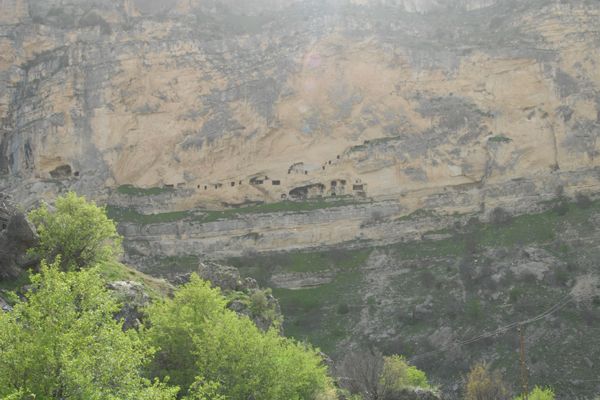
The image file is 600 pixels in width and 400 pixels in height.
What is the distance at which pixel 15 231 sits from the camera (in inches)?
949

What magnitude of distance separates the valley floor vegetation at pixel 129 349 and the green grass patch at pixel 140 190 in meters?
35.2

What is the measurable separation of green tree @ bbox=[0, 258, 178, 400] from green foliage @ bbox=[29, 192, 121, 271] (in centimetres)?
909

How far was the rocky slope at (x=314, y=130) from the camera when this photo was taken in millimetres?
60062

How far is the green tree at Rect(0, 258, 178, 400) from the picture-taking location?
44.4ft

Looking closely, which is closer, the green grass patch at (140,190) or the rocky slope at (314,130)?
the rocky slope at (314,130)

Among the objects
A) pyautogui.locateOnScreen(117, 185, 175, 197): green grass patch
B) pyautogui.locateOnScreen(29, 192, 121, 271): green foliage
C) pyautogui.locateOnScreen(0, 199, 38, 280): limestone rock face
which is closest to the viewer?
pyautogui.locateOnScreen(0, 199, 38, 280): limestone rock face

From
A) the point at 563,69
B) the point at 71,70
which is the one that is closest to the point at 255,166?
the point at 71,70

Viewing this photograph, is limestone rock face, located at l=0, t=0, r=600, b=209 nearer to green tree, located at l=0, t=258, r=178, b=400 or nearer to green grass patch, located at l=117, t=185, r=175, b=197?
green grass patch, located at l=117, t=185, r=175, b=197

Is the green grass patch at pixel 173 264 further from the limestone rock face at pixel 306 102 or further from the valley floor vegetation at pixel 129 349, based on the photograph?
the valley floor vegetation at pixel 129 349

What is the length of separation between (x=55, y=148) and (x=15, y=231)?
4529 cm

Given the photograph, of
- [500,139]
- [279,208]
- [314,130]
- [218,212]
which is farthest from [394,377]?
[314,130]

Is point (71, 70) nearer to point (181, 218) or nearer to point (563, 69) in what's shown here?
point (181, 218)

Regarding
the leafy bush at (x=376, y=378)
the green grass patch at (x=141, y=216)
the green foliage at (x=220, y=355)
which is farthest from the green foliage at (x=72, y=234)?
the green grass patch at (x=141, y=216)

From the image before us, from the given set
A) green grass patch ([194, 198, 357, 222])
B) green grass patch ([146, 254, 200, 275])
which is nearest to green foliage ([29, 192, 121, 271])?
green grass patch ([146, 254, 200, 275])
